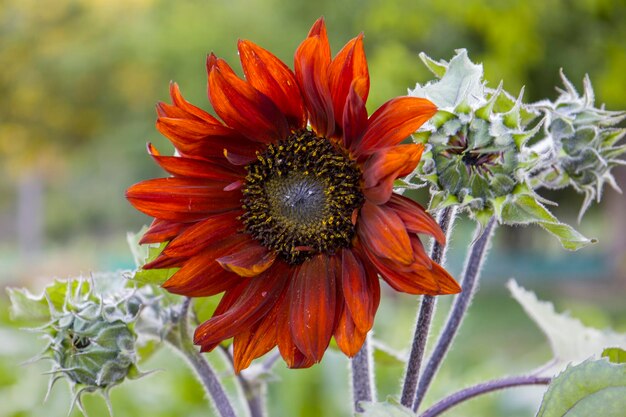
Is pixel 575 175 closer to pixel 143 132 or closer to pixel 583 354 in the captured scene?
pixel 583 354

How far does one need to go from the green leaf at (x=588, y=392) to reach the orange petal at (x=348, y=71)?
34 centimetres

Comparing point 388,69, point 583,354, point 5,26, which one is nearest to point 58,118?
point 5,26

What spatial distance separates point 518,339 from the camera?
26.2 feet

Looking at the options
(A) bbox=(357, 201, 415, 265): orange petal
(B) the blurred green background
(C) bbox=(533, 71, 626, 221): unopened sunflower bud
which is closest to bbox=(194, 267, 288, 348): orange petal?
(A) bbox=(357, 201, 415, 265): orange petal

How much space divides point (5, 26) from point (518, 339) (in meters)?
7.96

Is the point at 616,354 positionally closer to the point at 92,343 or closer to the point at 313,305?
the point at 313,305

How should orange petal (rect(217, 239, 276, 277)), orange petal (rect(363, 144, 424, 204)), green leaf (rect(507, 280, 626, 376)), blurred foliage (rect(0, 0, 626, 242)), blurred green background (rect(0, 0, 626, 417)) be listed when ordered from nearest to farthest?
1. orange petal (rect(363, 144, 424, 204))
2. orange petal (rect(217, 239, 276, 277))
3. green leaf (rect(507, 280, 626, 376))
4. blurred green background (rect(0, 0, 626, 417))
5. blurred foliage (rect(0, 0, 626, 242))

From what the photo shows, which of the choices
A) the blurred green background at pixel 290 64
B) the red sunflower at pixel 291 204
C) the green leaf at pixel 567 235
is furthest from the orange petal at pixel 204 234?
the blurred green background at pixel 290 64

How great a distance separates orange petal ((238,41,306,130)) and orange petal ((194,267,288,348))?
0.56ft

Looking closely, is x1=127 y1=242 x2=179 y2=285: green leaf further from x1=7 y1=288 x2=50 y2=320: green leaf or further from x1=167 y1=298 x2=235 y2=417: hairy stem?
x1=7 y1=288 x2=50 y2=320: green leaf

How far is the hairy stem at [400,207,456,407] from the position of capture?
0.84 metres

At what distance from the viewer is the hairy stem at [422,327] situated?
0.84 metres

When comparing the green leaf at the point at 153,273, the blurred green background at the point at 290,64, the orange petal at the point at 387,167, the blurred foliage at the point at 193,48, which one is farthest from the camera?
the blurred foliage at the point at 193,48

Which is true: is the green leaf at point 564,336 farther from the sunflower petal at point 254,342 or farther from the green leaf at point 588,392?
the sunflower petal at point 254,342
